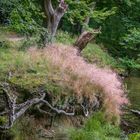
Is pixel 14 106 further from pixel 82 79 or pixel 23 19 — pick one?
pixel 23 19

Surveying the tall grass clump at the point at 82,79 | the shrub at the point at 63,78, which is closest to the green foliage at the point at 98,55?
the shrub at the point at 63,78

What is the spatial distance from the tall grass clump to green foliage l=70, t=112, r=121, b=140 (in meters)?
0.32

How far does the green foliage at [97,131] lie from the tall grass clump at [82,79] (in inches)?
12.4

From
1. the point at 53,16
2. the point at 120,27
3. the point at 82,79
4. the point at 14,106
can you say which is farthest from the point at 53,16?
the point at 120,27

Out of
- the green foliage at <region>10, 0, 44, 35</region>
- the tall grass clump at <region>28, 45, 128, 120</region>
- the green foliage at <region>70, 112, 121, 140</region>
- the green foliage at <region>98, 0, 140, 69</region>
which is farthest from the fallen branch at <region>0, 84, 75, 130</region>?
the green foliage at <region>98, 0, 140, 69</region>

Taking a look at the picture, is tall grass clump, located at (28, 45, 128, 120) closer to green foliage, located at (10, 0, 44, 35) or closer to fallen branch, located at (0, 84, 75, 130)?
fallen branch, located at (0, 84, 75, 130)

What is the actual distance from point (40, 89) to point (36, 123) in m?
0.76

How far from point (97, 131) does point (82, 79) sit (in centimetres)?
132

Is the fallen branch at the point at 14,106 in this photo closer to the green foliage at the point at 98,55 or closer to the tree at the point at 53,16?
the tree at the point at 53,16

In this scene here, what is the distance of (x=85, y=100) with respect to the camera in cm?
1112

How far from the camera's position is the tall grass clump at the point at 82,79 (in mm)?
10805

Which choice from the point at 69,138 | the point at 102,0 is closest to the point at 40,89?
the point at 69,138

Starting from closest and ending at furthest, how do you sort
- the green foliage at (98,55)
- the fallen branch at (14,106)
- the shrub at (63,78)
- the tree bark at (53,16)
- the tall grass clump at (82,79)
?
the fallen branch at (14,106)
the shrub at (63,78)
the tall grass clump at (82,79)
the tree bark at (53,16)
the green foliage at (98,55)

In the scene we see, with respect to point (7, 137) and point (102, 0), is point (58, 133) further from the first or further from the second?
point (102, 0)
